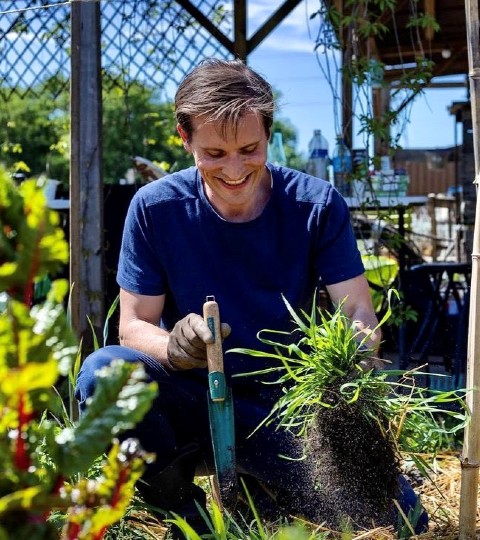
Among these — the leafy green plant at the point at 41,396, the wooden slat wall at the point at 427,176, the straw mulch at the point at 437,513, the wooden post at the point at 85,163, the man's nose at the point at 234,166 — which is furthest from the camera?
the wooden slat wall at the point at 427,176

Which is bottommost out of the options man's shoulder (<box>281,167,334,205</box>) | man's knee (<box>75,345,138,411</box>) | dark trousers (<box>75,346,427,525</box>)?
dark trousers (<box>75,346,427,525</box>)

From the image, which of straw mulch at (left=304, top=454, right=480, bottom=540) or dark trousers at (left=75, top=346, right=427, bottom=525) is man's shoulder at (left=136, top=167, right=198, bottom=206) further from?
straw mulch at (left=304, top=454, right=480, bottom=540)

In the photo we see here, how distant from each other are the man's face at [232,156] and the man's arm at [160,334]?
37cm

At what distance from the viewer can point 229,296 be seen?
7.96 feet

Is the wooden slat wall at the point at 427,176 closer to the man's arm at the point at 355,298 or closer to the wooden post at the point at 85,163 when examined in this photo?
the wooden post at the point at 85,163

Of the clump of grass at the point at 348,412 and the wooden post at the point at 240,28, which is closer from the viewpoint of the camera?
the clump of grass at the point at 348,412

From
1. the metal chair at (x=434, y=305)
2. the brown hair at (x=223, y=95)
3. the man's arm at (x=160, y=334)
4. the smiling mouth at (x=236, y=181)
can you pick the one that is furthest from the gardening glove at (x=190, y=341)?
the metal chair at (x=434, y=305)

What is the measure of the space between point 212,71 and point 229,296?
23.9 inches

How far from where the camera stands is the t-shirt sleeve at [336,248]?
2408 millimetres

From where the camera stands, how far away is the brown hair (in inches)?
88.9

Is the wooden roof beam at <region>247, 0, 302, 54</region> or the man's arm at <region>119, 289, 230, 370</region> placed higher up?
the wooden roof beam at <region>247, 0, 302, 54</region>

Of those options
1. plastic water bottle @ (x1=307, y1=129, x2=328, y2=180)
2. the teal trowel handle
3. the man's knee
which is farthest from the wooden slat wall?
the teal trowel handle

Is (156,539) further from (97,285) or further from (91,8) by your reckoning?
(91,8)

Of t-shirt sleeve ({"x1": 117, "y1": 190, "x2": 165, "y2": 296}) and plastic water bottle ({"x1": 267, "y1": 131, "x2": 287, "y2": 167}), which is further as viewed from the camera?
plastic water bottle ({"x1": 267, "y1": 131, "x2": 287, "y2": 167})
